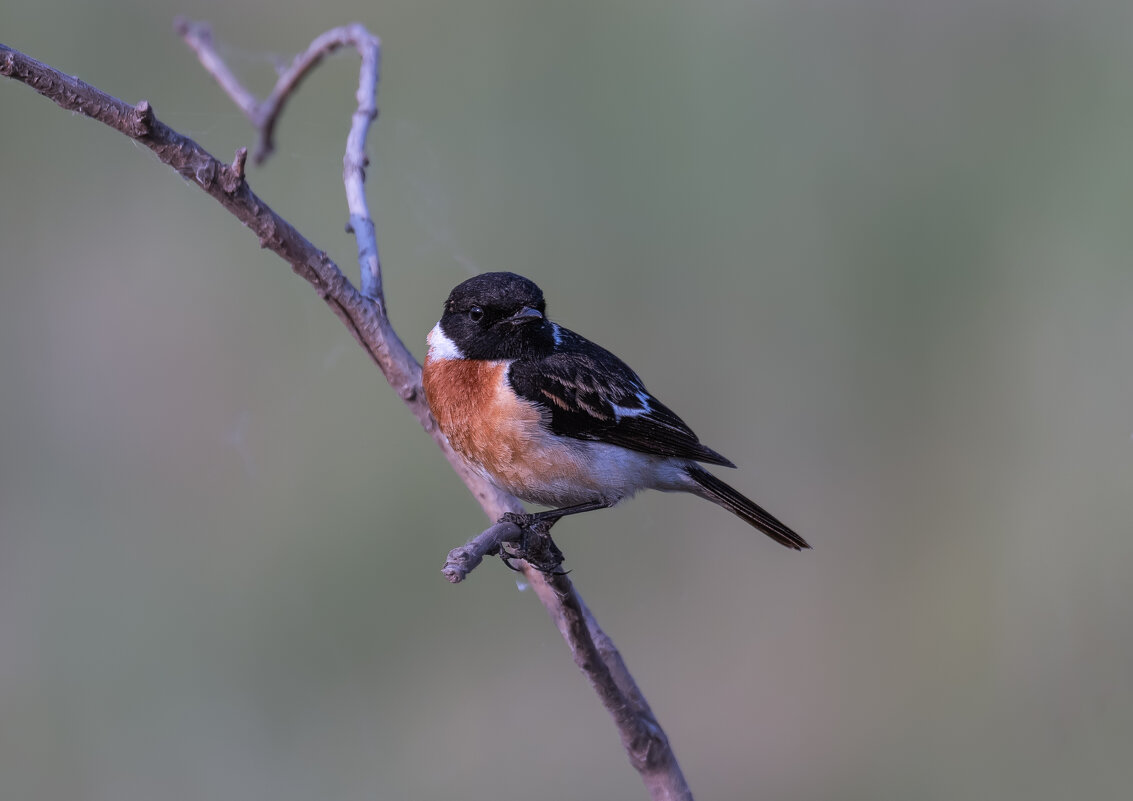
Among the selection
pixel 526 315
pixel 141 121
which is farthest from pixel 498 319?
pixel 141 121

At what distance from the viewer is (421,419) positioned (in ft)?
7.75

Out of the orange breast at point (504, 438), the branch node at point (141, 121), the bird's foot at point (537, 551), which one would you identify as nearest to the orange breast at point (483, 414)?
the orange breast at point (504, 438)

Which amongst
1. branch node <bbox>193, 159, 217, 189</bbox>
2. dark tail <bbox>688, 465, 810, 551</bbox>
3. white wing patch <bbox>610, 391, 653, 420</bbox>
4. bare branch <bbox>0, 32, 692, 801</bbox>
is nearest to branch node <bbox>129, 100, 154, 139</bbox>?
bare branch <bbox>0, 32, 692, 801</bbox>

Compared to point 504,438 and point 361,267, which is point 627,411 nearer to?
point 504,438

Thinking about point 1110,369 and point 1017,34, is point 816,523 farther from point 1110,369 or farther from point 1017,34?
point 1017,34

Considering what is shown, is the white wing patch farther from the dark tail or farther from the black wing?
the dark tail

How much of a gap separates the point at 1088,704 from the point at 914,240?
167 cm

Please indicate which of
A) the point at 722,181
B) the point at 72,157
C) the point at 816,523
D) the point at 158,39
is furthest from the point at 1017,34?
the point at 72,157

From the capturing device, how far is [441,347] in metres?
2.41

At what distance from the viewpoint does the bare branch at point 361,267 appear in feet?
5.32

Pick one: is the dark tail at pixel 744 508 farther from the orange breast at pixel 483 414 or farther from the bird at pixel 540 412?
the orange breast at pixel 483 414

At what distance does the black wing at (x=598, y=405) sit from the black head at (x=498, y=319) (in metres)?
0.05

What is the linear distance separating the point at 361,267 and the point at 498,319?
0.34 m

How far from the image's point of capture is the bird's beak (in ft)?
7.18
